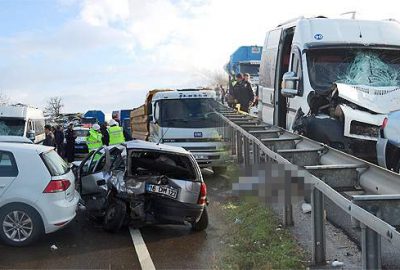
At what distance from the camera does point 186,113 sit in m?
13.6

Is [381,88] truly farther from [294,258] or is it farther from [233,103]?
[233,103]

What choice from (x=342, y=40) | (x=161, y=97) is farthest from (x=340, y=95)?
(x=161, y=97)

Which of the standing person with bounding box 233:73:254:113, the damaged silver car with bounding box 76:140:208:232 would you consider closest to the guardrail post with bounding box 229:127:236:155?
the standing person with bounding box 233:73:254:113

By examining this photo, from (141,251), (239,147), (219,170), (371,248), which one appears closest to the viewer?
(371,248)

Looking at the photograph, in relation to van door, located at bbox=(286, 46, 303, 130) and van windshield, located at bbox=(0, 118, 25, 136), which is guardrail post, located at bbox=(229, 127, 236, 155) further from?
van windshield, located at bbox=(0, 118, 25, 136)

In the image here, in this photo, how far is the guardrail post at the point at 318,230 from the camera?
5371mm

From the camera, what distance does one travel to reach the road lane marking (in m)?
6.25

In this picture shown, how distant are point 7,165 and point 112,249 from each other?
6.16 ft

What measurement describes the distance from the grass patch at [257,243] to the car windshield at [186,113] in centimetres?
522

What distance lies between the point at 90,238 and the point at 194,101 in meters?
6.62

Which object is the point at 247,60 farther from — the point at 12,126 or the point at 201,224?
the point at 201,224

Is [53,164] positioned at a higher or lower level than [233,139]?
higher

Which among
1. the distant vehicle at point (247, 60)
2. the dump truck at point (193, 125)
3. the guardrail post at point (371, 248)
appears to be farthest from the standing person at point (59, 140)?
the guardrail post at point (371, 248)

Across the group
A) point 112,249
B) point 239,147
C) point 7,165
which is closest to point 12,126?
point 239,147
